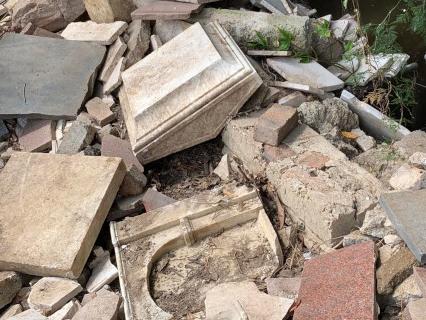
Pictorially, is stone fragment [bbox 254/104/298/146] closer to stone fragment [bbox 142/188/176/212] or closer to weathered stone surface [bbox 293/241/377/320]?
stone fragment [bbox 142/188/176/212]

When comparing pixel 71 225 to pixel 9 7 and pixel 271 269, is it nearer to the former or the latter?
pixel 271 269

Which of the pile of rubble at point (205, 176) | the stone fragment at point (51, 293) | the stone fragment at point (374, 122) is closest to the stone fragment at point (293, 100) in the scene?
the pile of rubble at point (205, 176)

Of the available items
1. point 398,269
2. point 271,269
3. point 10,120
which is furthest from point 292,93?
point 10,120

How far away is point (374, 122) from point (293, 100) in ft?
2.34

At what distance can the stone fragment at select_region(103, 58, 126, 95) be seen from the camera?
473 centimetres

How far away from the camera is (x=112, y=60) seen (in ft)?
16.1

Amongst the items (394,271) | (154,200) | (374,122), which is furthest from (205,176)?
(394,271)

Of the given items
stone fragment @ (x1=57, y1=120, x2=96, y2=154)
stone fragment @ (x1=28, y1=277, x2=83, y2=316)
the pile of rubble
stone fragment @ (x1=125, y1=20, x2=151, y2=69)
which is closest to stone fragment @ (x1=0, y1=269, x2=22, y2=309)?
the pile of rubble

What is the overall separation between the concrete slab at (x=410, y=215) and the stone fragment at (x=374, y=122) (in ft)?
A: 4.32

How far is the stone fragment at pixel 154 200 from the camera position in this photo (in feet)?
12.5

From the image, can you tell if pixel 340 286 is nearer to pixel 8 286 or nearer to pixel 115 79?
pixel 8 286

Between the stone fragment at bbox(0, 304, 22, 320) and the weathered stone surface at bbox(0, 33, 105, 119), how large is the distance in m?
1.77

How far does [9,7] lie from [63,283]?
13.2ft

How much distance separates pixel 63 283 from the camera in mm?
3393
